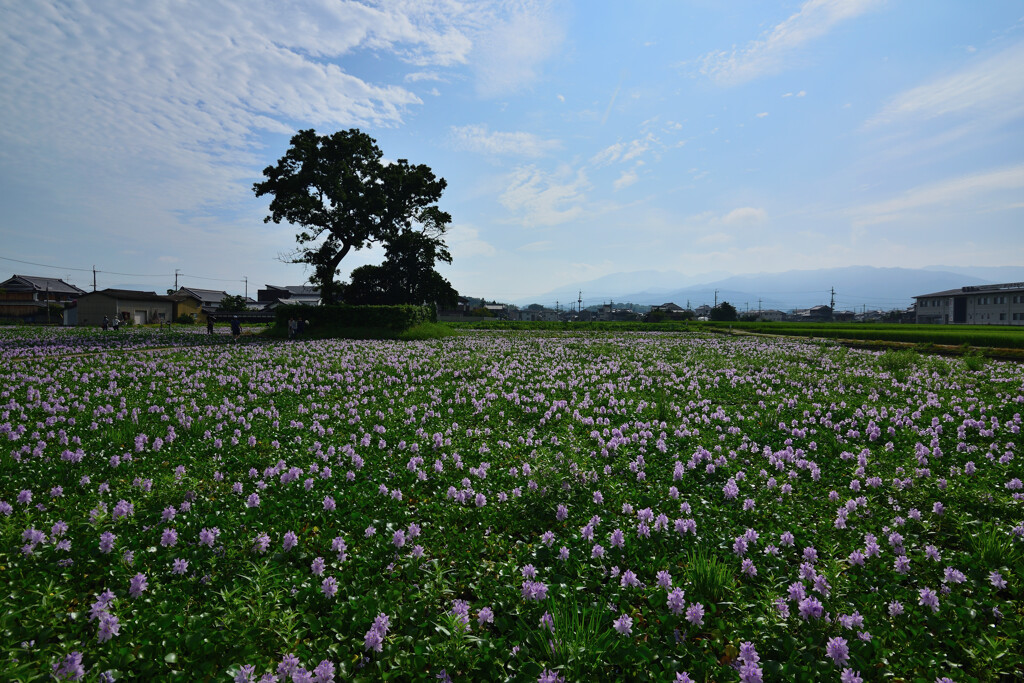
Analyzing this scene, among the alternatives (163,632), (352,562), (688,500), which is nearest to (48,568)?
(163,632)

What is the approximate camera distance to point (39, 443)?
600cm

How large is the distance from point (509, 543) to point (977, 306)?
9205cm

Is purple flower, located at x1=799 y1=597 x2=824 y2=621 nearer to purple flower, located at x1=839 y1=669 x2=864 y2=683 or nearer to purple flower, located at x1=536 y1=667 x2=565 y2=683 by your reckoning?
purple flower, located at x1=839 y1=669 x2=864 y2=683

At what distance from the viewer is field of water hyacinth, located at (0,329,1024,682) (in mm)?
2711

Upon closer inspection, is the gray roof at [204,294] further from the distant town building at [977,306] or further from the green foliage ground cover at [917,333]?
the distant town building at [977,306]

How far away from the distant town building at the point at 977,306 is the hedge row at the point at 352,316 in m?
78.2

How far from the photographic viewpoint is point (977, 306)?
66.3 m

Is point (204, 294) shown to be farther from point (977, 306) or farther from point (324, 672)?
point (977, 306)

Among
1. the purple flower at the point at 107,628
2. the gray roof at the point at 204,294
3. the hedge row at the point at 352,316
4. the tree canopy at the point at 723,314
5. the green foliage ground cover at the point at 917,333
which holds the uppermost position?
the gray roof at the point at 204,294

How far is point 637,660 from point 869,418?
7444mm

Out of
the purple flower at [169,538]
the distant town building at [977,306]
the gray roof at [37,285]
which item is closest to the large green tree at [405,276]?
the purple flower at [169,538]

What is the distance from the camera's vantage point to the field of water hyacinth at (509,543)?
8.89ft

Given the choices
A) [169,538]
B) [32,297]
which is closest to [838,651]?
[169,538]

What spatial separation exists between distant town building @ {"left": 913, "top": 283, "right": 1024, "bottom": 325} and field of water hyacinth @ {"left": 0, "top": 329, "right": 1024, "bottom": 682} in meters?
76.7
